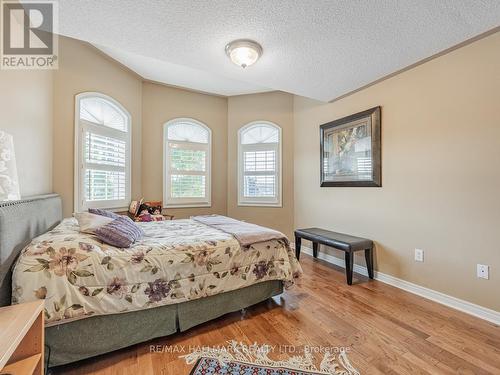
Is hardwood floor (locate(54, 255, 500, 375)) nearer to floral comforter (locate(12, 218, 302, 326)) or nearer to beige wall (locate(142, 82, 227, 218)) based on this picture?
floral comforter (locate(12, 218, 302, 326))

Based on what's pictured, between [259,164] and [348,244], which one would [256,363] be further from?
[259,164]

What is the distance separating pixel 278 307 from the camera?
2.24 m

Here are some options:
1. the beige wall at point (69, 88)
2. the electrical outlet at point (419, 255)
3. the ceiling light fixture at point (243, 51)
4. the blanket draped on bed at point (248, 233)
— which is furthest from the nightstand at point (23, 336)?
the electrical outlet at point (419, 255)

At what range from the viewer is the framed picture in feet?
9.66

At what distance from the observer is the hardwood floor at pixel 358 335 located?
151 cm

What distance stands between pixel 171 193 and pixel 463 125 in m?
3.94

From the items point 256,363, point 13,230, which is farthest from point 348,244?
point 13,230

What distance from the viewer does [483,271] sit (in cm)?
207

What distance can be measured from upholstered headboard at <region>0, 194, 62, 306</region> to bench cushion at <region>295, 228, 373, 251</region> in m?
2.84

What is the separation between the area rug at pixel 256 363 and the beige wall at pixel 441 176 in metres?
1.52

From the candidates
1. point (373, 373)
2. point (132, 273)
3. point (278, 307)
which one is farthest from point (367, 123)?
point (132, 273)

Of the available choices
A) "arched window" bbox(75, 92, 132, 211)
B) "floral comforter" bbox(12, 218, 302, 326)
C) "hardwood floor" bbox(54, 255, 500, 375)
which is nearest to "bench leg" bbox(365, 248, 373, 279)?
"hardwood floor" bbox(54, 255, 500, 375)

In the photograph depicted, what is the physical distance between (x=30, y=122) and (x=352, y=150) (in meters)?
3.56

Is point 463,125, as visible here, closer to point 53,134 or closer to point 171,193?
point 171,193
